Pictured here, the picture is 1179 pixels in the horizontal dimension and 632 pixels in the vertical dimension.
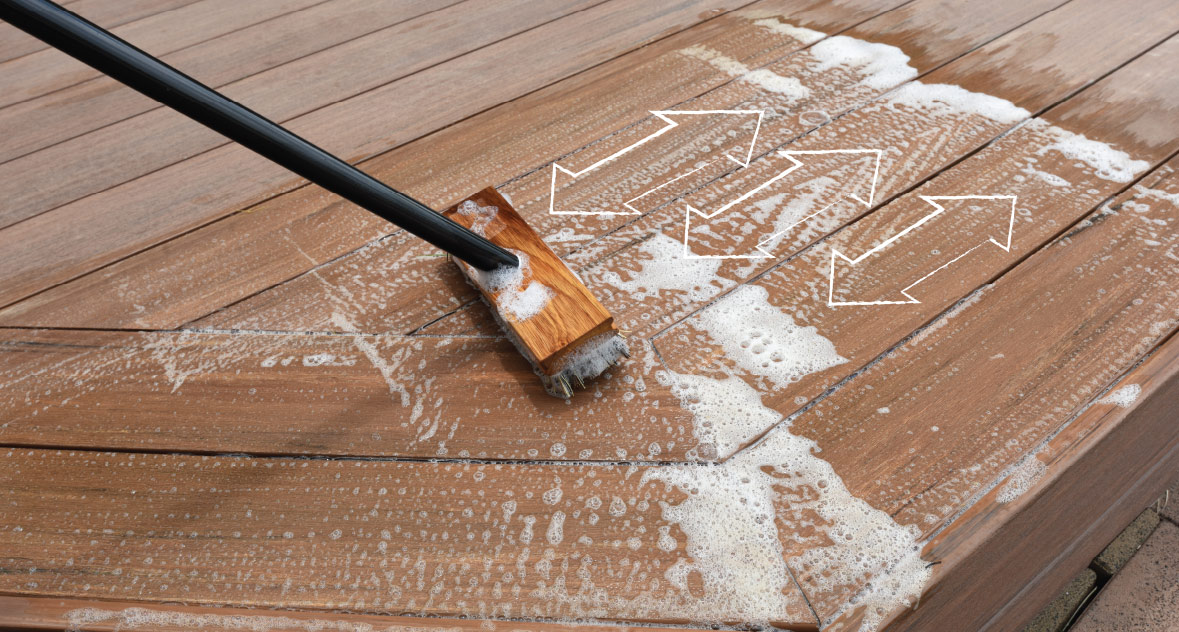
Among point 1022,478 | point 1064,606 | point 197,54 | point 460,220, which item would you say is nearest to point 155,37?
point 197,54

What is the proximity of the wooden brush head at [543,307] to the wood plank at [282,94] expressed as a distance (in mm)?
436

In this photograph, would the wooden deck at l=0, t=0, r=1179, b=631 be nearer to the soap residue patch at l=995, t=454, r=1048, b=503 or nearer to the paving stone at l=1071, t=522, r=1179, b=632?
the soap residue patch at l=995, t=454, r=1048, b=503

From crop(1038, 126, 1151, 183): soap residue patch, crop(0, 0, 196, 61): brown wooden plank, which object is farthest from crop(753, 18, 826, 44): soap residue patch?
crop(0, 0, 196, 61): brown wooden plank

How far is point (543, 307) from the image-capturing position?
0.83 m

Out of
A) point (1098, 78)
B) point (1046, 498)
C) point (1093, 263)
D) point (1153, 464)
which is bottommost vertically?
point (1153, 464)

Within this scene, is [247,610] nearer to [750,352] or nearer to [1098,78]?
[750,352]

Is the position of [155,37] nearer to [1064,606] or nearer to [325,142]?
[325,142]

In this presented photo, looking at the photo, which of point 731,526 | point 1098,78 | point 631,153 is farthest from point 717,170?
point 1098,78

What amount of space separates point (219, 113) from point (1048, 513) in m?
1.00

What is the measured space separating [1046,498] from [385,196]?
809mm

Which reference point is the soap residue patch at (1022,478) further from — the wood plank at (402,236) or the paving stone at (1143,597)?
the wood plank at (402,236)

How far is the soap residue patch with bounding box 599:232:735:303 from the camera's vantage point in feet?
3.03

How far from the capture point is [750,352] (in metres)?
0.85

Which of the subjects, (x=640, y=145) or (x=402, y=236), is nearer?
(x=402, y=236)
